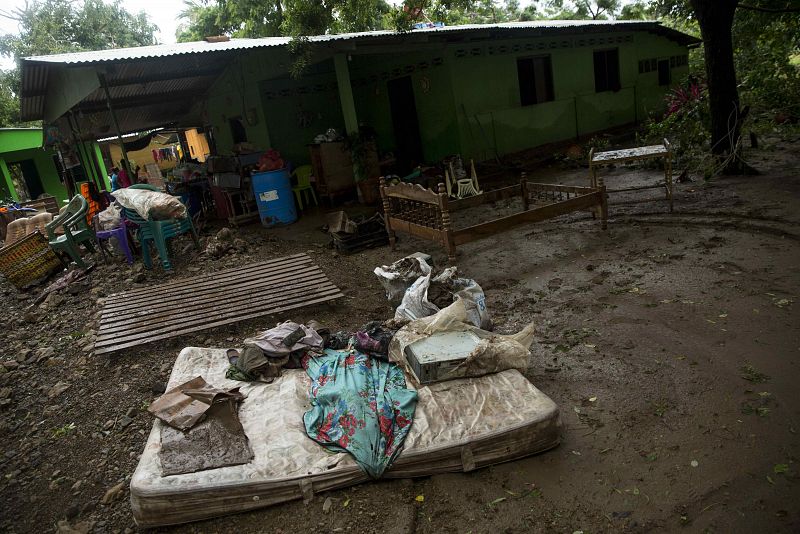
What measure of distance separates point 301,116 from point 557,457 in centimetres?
1009

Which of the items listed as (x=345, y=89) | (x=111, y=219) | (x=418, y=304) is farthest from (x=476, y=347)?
(x=345, y=89)

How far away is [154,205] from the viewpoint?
22.5 ft

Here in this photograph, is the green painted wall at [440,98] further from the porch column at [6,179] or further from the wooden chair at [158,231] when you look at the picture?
the porch column at [6,179]

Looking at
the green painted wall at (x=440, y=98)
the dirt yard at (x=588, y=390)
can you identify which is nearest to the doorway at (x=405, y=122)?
the green painted wall at (x=440, y=98)

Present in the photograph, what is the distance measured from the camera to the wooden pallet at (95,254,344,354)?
5.09 metres

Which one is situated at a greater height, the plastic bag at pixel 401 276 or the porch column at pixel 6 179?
the porch column at pixel 6 179

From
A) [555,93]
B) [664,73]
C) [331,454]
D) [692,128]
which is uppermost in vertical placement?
[664,73]

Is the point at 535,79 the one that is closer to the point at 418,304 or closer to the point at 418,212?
the point at 418,212

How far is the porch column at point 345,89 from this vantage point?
30.2 ft

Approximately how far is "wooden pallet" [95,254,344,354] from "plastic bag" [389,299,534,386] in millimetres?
1881

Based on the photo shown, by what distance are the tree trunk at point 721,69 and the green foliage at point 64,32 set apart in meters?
29.3

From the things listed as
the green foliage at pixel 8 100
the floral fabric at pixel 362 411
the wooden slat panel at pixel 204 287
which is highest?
the green foliage at pixel 8 100

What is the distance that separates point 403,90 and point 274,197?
14.9ft

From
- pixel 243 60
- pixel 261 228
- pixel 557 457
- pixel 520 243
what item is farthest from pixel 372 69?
pixel 557 457
